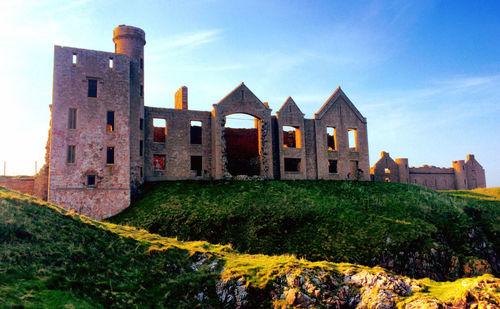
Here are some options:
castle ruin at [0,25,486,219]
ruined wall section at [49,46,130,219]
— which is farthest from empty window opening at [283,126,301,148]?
ruined wall section at [49,46,130,219]

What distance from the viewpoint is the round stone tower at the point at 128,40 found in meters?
32.1

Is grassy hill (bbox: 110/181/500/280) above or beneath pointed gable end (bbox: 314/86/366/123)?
beneath

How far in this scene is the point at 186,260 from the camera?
1426cm

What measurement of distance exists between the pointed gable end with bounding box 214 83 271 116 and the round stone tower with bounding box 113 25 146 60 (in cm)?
845

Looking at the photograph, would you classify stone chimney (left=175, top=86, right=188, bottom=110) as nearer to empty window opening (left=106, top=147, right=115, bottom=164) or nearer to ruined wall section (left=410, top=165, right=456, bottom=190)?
empty window opening (left=106, top=147, right=115, bottom=164)

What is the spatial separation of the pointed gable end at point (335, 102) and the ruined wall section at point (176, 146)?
1257 centimetres

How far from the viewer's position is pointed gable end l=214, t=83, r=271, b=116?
1375 inches

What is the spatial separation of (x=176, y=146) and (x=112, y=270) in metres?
21.7

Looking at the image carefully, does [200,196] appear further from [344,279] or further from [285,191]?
[344,279]

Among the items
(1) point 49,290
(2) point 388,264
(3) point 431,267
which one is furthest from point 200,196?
(1) point 49,290

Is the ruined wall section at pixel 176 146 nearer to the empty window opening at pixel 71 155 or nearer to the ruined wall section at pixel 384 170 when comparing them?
the empty window opening at pixel 71 155

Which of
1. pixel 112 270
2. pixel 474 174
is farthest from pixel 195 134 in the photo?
pixel 474 174

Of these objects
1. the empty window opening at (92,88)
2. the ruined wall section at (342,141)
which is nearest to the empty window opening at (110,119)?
the empty window opening at (92,88)

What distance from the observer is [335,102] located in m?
41.3
